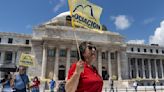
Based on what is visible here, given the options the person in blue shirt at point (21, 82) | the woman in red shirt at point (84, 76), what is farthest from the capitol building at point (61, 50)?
the woman in red shirt at point (84, 76)

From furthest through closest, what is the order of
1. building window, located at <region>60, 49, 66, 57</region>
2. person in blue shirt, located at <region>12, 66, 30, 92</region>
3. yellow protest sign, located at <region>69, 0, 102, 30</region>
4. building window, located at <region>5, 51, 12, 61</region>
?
building window, located at <region>5, 51, 12, 61</region>, building window, located at <region>60, 49, 66, 57</region>, person in blue shirt, located at <region>12, 66, 30, 92</region>, yellow protest sign, located at <region>69, 0, 102, 30</region>

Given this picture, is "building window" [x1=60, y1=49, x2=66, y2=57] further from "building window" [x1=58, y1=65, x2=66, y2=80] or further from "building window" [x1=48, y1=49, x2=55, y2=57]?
"building window" [x1=58, y1=65, x2=66, y2=80]

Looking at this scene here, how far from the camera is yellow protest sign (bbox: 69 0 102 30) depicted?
4.45 m

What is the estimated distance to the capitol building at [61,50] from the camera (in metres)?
49.5

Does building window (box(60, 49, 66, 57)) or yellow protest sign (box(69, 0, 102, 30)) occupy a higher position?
yellow protest sign (box(69, 0, 102, 30))

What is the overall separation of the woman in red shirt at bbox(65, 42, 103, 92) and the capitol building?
149 feet

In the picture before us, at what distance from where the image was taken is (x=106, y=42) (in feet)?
178

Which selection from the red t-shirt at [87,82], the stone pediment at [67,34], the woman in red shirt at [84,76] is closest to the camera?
the woman in red shirt at [84,76]

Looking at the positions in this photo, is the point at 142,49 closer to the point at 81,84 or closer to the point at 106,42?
the point at 106,42

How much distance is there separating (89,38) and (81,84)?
51785mm

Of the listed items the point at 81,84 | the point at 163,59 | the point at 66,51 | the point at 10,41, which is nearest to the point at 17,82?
the point at 81,84

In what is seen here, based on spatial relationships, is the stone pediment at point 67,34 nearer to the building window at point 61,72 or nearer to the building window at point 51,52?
the building window at point 51,52

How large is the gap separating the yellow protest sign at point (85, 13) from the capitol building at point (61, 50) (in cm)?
4377

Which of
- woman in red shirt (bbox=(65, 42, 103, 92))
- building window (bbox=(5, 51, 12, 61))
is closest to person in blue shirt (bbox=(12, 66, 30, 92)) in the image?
woman in red shirt (bbox=(65, 42, 103, 92))
